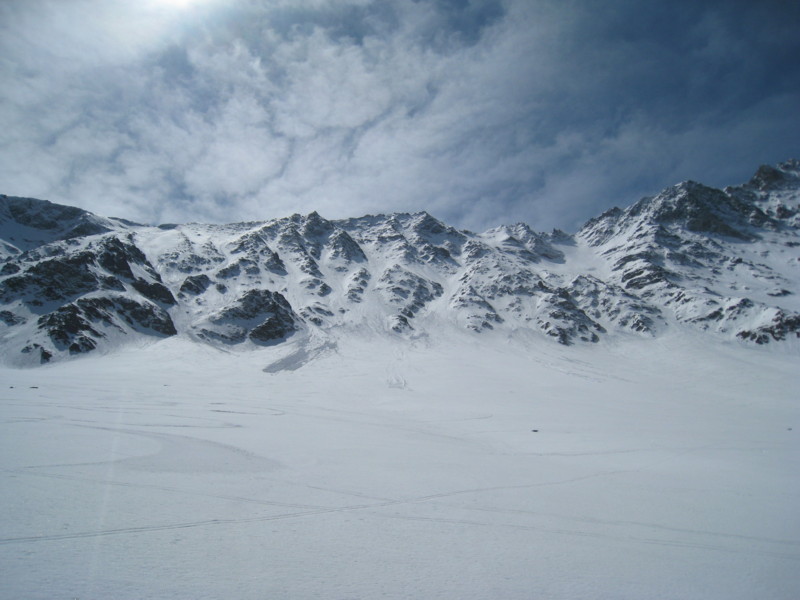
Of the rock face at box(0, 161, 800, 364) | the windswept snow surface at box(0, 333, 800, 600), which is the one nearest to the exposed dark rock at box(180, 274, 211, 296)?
the rock face at box(0, 161, 800, 364)

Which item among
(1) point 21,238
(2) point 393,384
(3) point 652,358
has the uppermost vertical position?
(1) point 21,238

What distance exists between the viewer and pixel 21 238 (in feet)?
400

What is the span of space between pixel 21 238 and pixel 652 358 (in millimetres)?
189922

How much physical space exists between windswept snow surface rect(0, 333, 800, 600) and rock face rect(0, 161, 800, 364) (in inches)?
2311

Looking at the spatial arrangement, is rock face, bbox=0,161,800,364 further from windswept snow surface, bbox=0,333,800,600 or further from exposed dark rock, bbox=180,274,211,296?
windswept snow surface, bbox=0,333,800,600

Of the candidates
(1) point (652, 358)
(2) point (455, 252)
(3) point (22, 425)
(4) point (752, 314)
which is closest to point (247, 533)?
(3) point (22, 425)

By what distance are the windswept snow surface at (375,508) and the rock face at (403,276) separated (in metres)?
58.7

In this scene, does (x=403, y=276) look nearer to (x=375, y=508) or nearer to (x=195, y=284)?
(x=195, y=284)

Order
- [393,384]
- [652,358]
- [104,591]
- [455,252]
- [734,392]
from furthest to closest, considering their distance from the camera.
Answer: [455,252] < [652,358] < [734,392] < [393,384] < [104,591]

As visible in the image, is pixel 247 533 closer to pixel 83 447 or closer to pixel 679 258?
pixel 83 447

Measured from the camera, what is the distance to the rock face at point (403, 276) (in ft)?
223

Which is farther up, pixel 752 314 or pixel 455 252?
pixel 455 252

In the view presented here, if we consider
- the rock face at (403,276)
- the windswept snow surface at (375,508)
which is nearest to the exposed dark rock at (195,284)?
the rock face at (403,276)

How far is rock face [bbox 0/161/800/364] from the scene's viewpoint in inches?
2675
